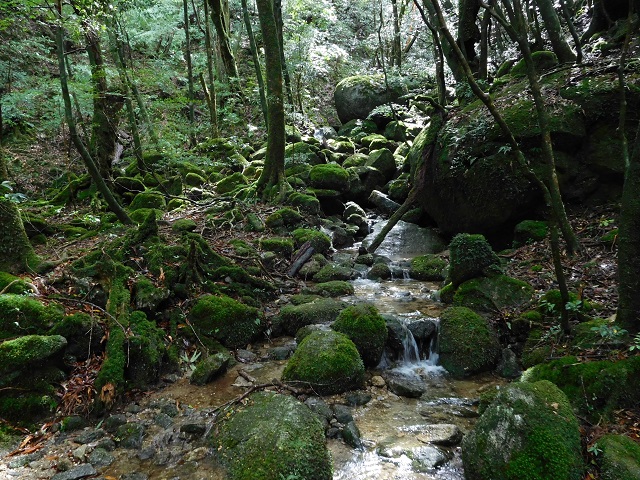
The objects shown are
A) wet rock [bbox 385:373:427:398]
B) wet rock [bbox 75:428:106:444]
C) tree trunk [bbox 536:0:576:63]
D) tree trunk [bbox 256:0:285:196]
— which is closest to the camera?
wet rock [bbox 75:428:106:444]

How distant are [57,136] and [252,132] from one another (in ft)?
26.8

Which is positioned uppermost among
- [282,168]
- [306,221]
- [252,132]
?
[252,132]

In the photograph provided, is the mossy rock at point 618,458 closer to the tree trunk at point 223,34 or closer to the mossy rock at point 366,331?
the mossy rock at point 366,331

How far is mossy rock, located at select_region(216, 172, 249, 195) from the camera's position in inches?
495

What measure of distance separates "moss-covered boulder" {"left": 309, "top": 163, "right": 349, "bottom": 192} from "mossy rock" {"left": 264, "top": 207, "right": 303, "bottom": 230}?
2.70 meters

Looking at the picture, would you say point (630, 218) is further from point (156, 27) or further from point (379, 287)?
point (156, 27)

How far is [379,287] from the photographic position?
8.40 metres

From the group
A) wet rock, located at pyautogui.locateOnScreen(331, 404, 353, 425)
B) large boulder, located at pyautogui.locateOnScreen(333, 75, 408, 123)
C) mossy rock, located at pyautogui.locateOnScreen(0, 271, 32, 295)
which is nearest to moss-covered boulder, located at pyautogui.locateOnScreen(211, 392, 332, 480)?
wet rock, located at pyautogui.locateOnScreen(331, 404, 353, 425)

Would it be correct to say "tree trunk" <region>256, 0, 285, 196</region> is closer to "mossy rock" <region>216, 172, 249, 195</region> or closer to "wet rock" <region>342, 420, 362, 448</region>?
"mossy rock" <region>216, 172, 249, 195</region>

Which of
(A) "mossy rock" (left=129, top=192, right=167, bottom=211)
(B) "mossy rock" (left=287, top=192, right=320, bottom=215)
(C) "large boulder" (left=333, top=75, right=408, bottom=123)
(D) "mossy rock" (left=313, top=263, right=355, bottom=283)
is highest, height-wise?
(C) "large boulder" (left=333, top=75, right=408, bottom=123)

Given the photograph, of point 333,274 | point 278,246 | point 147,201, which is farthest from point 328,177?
point 147,201

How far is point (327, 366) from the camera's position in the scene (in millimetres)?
4672

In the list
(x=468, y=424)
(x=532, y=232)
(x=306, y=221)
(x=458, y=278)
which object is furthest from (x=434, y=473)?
(x=306, y=221)

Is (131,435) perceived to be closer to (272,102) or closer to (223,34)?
(272,102)
